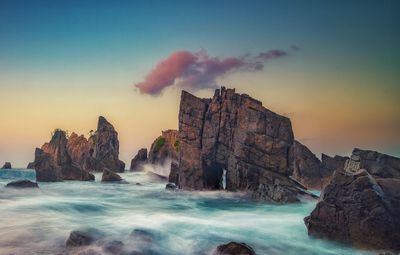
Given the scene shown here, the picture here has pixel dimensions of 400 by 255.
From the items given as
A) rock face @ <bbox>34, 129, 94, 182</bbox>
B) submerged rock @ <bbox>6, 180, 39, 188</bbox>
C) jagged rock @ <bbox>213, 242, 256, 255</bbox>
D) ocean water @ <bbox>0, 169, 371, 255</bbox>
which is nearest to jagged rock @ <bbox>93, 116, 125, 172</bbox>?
rock face @ <bbox>34, 129, 94, 182</bbox>

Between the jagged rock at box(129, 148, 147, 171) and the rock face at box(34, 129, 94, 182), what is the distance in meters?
34.2

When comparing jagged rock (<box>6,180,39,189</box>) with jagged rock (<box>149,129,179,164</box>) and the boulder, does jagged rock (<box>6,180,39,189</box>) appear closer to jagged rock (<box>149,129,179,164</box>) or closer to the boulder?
the boulder

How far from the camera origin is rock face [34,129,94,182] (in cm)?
5881

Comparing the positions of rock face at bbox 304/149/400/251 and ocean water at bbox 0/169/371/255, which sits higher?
rock face at bbox 304/149/400/251

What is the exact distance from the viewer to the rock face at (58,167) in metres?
58.8

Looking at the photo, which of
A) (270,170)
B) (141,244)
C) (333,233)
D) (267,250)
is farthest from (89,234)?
(270,170)

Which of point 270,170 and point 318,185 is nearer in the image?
point 270,170

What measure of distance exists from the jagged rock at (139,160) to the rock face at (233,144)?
51023 millimetres

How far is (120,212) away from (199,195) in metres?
15.9

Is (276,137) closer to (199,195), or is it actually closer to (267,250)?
(199,195)

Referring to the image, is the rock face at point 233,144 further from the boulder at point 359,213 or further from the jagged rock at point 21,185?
the boulder at point 359,213

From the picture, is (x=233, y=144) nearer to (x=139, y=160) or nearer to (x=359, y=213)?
(x=359, y=213)

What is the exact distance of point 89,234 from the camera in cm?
1641

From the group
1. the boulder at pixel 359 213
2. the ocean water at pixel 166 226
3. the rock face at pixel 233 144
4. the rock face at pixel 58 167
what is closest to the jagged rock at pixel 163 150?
the rock face at pixel 58 167
